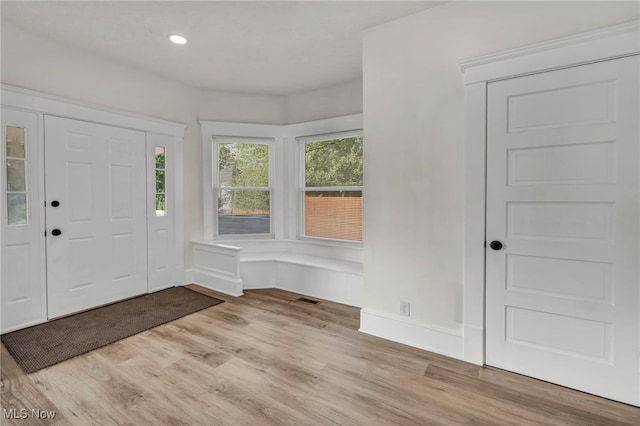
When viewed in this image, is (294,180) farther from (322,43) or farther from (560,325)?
(560,325)

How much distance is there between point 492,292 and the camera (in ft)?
7.47

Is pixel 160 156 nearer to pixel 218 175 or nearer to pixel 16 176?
pixel 218 175

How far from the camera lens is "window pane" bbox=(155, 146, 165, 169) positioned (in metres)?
3.99

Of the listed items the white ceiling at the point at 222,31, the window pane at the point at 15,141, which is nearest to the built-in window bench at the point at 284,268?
the window pane at the point at 15,141

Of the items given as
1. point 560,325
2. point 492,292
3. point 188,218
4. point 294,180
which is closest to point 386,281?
point 492,292

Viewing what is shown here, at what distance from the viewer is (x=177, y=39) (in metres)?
2.97

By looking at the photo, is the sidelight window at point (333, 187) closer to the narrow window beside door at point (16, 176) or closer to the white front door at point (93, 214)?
the white front door at point (93, 214)

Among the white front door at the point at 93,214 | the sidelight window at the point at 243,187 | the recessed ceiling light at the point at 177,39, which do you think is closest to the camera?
the recessed ceiling light at the point at 177,39

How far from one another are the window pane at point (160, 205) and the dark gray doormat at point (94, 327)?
39.8 inches

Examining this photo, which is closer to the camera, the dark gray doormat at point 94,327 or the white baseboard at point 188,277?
the dark gray doormat at point 94,327

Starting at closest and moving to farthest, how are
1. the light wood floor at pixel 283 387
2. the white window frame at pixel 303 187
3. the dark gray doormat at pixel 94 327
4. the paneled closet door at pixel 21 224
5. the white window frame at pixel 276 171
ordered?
the light wood floor at pixel 283 387 < the dark gray doormat at pixel 94 327 < the paneled closet door at pixel 21 224 < the white window frame at pixel 303 187 < the white window frame at pixel 276 171

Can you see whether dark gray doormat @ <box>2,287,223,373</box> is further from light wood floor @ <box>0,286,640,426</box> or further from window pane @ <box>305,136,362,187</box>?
window pane @ <box>305,136,362,187</box>

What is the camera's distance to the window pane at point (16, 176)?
2.79 meters

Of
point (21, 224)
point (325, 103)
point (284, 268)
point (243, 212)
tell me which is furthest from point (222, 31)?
point (284, 268)
